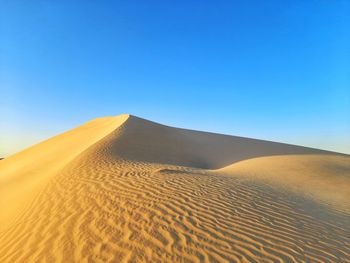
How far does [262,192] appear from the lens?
823 centimetres

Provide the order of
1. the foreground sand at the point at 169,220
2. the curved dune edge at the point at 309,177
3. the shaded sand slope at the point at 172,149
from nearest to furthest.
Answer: the foreground sand at the point at 169,220, the curved dune edge at the point at 309,177, the shaded sand slope at the point at 172,149

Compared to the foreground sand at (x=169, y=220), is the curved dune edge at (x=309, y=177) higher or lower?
higher

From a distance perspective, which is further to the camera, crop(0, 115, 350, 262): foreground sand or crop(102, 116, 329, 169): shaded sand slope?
crop(102, 116, 329, 169): shaded sand slope

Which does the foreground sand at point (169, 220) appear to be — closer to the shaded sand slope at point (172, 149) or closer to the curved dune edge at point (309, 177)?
the curved dune edge at point (309, 177)

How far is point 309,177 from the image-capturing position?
12703mm

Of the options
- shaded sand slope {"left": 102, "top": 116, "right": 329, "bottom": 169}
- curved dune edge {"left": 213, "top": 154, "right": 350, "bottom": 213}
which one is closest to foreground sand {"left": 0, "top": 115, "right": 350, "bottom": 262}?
curved dune edge {"left": 213, "top": 154, "right": 350, "bottom": 213}

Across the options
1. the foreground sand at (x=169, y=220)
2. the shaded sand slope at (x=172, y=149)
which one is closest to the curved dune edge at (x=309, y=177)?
the foreground sand at (x=169, y=220)

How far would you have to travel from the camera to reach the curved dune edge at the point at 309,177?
951 centimetres

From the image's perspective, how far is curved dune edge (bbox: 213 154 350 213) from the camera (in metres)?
9.51

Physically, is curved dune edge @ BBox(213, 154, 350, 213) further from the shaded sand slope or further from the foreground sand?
the shaded sand slope

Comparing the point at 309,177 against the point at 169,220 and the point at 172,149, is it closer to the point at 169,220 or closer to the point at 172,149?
the point at 169,220

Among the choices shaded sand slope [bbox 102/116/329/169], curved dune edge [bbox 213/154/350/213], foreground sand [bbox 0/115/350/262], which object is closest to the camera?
foreground sand [bbox 0/115/350/262]

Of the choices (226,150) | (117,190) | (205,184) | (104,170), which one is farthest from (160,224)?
(226,150)

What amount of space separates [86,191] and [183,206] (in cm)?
349
